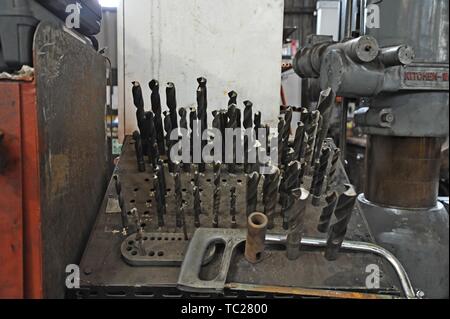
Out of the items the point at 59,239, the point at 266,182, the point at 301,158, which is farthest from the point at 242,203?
the point at 59,239

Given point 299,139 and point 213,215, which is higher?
point 299,139

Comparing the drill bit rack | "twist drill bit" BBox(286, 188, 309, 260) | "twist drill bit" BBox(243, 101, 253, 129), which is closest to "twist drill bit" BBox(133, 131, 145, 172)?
the drill bit rack

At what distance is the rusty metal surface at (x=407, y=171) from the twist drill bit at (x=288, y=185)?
0.64 m

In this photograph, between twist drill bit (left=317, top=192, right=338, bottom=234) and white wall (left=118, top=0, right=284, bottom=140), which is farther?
white wall (left=118, top=0, right=284, bottom=140)

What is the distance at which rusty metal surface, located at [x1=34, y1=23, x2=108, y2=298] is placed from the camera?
49cm

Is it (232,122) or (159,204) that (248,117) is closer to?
(232,122)

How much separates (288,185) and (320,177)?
0.09 m

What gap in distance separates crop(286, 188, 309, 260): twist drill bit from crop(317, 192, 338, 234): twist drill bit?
0.06m

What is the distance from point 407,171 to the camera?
3.94 feet

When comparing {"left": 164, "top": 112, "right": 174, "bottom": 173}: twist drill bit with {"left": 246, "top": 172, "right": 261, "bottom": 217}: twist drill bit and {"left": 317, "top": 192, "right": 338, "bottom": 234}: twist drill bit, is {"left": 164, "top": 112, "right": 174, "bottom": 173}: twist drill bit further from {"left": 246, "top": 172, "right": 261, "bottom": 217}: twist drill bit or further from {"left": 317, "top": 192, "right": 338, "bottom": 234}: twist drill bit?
{"left": 317, "top": 192, "right": 338, "bottom": 234}: twist drill bit

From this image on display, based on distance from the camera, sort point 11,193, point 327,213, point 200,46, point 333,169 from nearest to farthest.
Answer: point 11,193, point 327,213, point 333,169, point 200,46

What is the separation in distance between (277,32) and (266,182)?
60cm

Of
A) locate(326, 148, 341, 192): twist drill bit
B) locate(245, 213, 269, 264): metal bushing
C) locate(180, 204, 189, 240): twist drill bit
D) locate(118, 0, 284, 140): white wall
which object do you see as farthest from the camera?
locate(118, 0, 284, 140): white wall

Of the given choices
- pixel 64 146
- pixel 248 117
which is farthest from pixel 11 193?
pixel 248 117
